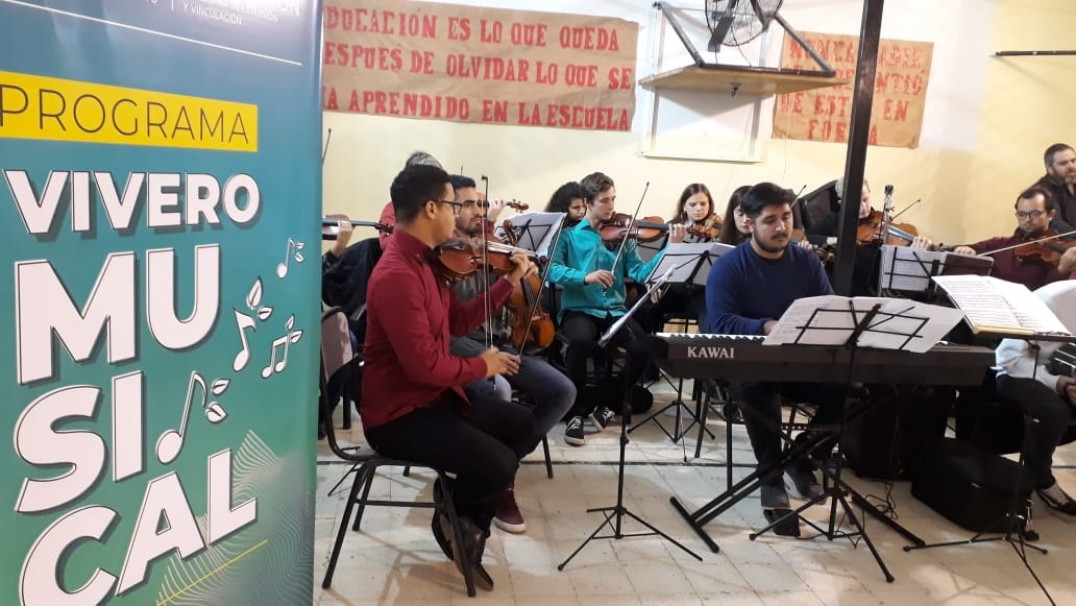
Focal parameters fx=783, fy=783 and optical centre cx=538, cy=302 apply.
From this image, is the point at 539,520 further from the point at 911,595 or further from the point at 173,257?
the point at 173,257

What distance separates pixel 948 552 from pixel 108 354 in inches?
102

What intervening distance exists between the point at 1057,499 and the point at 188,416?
3.14 metres

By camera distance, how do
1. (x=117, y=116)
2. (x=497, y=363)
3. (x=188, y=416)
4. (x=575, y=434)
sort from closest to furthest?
(x=117, y=116)
(x=188, y=416)
(x=497, y=363)
(x=575, y=434)

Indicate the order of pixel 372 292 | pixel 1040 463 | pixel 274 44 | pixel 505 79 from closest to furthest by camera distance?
pixel 274 44, pixel 372 292, pixel 1040 463, pixel 505 79

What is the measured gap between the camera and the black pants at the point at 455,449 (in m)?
2.09

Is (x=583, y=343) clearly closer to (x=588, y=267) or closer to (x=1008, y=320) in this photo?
(x=588, y=267)

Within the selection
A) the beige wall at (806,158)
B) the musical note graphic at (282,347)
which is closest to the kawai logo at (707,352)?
the musical note graphic at (282,347)

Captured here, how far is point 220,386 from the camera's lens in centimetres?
124

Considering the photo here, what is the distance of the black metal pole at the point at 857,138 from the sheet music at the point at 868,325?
3.46 feet

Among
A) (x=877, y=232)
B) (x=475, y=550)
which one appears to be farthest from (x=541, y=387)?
(x=877, y=232)

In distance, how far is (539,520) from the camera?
2688 mm

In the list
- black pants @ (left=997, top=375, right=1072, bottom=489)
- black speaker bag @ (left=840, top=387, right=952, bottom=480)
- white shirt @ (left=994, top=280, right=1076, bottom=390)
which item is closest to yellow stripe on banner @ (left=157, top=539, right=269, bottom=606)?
black speaker bag @ (left=840, top=387, right=952, bottom=480)

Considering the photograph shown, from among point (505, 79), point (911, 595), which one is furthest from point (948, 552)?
point (505, 79)

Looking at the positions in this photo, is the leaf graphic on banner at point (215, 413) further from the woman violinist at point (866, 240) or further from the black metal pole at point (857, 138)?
the woman violinist at point (866, 240)
